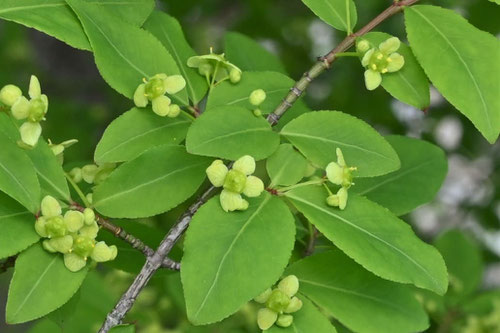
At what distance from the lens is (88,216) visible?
1192 mm

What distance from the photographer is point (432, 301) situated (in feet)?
6.86

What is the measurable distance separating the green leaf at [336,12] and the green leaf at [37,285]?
1.89 ft

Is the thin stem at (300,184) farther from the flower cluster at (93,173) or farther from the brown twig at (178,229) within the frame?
the flower cluster at (93,173)

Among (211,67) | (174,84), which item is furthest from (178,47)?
(174,84)

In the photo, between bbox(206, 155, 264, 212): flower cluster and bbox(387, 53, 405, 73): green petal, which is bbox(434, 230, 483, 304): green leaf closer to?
bbox(387, 53, 405, 73): green petal

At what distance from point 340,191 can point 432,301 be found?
1005mm

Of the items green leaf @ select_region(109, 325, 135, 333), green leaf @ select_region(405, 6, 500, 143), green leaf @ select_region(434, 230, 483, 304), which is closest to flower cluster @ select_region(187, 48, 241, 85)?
green leaf @ select_region(405, 6, 500, 143)

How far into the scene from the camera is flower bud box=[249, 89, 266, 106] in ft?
4.23

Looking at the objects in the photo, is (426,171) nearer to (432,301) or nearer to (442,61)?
(442,61)

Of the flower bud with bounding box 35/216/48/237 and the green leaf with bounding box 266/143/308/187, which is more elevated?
the green leaf with bounding box 266/143/308/187

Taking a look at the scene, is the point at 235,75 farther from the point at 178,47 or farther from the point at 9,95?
the point at 9,95

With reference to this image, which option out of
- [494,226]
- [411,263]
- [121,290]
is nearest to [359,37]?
[411,263]

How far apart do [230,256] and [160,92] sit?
0.30 meters

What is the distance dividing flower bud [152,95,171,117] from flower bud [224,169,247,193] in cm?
16
